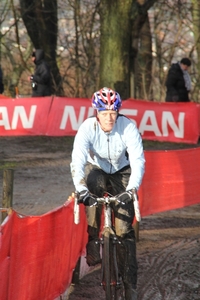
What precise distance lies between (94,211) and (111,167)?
1.30 ft

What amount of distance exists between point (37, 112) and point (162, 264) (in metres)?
11.8

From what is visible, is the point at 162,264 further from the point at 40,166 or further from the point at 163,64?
the point at 163,64

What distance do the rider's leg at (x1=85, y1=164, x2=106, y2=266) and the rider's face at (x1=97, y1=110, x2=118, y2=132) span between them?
452 millimetres

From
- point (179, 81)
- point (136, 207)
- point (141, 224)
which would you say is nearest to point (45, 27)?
point (179, 81)

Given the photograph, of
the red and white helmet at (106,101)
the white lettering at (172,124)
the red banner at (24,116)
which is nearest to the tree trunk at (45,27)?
the red banner at (24,116)

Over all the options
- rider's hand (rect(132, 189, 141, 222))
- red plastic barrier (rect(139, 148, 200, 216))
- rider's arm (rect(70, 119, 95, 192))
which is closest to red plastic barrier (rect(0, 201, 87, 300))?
rider's arm (rect(70, 119, 95, 192))

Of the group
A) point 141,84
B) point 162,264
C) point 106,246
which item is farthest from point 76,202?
point 141,84

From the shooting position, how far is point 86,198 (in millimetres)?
6977

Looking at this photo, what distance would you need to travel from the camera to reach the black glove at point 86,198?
6.97m

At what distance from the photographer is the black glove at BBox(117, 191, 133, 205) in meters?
7.03

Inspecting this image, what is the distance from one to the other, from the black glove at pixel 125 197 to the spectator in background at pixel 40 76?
47.3ft

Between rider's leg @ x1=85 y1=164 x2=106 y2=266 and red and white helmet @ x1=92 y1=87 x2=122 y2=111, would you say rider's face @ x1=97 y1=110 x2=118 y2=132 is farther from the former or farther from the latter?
rider's leg @ x1=85 y1=164 x2=106 y2=266

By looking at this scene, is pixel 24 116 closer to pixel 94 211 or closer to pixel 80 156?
pixel 94 211

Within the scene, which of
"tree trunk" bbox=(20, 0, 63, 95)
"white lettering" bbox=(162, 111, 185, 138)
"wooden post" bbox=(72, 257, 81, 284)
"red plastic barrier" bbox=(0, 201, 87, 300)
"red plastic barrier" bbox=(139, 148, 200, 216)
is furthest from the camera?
"tree trunk" bbox=(20, 0, 63, 95)
